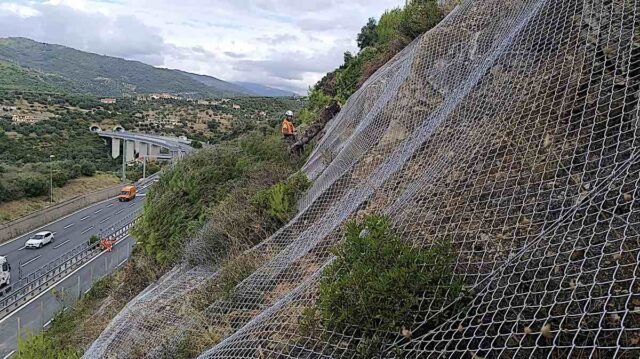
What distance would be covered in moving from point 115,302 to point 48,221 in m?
27.6

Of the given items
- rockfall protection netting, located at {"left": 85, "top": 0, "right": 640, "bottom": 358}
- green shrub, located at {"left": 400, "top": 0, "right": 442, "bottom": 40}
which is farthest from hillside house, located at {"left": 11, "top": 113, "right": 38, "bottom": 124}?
rockfall protection netting, located at {"left": 85, "top": 0, "right": 640, "bottom": 358}

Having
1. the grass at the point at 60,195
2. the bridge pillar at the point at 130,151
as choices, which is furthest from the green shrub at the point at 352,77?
the bridge pillar at the point at 130,151

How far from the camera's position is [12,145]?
4891 centimetres

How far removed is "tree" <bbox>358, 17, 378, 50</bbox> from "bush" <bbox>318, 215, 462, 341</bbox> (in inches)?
708

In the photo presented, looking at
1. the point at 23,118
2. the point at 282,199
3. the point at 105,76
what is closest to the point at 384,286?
the point at 282,199

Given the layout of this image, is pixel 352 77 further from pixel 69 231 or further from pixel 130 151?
pixel 130 151

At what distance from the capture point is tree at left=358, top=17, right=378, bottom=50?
21.0 meters

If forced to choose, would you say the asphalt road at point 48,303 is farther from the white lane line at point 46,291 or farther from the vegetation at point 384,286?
the vegetation at point 384,286

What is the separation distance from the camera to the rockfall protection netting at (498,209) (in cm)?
292

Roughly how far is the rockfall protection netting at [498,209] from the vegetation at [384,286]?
0.09 meters

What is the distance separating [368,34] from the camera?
72.2 feet

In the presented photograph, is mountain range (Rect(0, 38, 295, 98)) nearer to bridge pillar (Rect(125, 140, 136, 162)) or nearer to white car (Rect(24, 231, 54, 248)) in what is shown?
bridge pillar (Rect(125, 140, 136, 162))

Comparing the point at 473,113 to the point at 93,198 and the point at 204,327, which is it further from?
the point at 93,198

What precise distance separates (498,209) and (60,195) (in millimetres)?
40713
